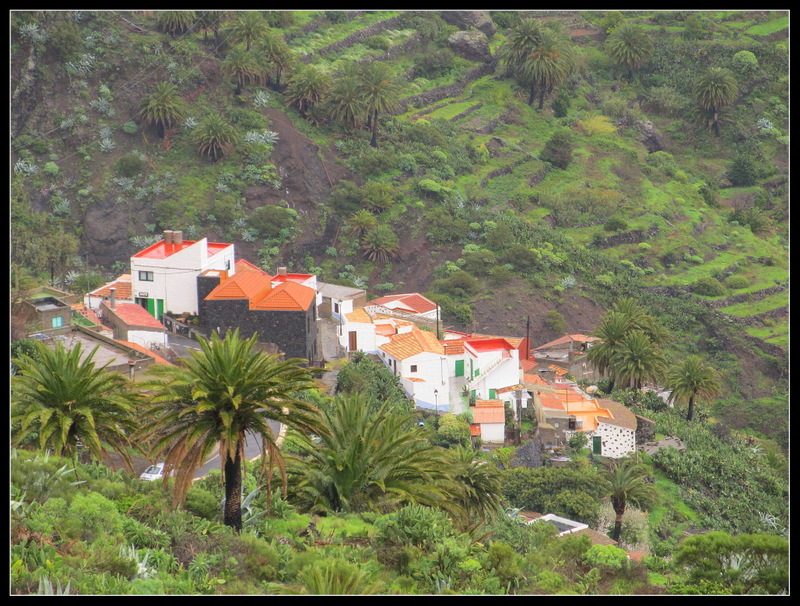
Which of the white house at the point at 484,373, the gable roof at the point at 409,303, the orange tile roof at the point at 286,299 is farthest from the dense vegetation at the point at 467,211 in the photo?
the gable roof at the point at 409,303

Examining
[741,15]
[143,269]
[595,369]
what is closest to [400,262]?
[595,369]

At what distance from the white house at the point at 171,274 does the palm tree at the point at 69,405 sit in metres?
28.9

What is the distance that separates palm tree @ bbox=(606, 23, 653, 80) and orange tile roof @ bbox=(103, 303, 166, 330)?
6948cm

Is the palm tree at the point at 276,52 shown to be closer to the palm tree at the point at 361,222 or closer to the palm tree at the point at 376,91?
the palm tree at the point at 376,91

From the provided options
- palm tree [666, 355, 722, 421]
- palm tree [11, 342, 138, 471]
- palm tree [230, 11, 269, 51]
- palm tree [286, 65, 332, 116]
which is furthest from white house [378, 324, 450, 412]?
palm tree [230, 11, 269, 51]

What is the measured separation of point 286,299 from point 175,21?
1894 inches

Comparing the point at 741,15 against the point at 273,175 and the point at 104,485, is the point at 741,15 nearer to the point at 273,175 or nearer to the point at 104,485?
the point at 273,175

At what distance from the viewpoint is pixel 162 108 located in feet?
267

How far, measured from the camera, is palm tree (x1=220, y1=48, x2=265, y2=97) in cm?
8544

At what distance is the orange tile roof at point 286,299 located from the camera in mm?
49938

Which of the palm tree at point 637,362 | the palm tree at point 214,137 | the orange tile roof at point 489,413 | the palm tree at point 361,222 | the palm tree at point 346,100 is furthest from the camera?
the palm tree at point 346,100

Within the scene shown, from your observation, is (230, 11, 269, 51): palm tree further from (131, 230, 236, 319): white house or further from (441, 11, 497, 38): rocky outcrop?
(131, 230, 236, 319): white house

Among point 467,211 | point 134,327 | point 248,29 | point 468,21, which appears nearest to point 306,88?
point 248,29
